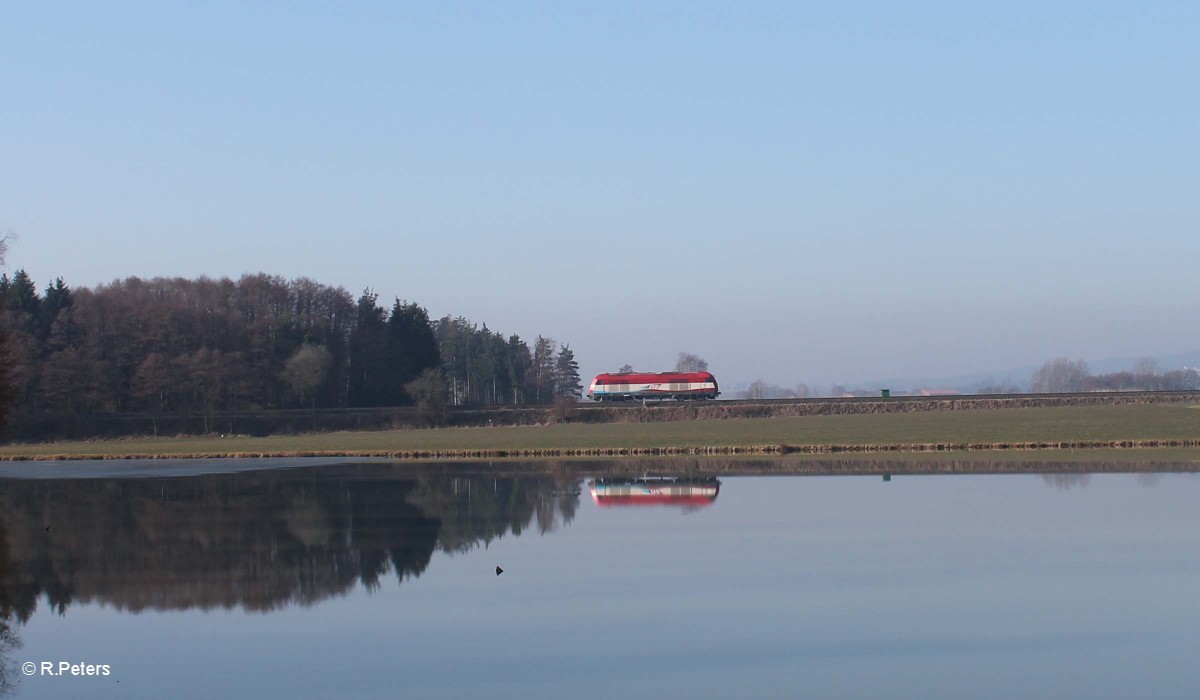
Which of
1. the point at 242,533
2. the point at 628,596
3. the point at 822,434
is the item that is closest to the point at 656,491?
the point at 242,533

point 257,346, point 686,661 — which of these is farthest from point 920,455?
point 257,346

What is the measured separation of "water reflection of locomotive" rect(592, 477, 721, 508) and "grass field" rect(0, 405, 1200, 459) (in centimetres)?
1465

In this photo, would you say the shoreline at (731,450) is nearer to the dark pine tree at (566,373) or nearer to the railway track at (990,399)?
the railway track at (990,399)

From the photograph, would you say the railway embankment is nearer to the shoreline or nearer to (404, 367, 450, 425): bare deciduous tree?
(404, 367, 450, 425): bare deciduous tree

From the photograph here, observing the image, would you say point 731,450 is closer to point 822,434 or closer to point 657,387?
point 822,434

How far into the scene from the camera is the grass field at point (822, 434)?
4953 cm

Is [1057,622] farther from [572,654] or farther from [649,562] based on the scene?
[649,562]

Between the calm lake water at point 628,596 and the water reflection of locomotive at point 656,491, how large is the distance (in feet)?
0.88

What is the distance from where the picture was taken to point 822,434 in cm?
5444

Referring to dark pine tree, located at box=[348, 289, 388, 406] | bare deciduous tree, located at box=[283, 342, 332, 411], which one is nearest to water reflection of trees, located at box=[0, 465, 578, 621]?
bare deciduous tree, located at box=[283, 342, 332, 411]

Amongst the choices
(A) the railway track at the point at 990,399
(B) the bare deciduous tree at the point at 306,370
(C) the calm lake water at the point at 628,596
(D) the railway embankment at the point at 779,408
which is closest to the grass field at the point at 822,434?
(D) the railway embankment at the point at 779,408

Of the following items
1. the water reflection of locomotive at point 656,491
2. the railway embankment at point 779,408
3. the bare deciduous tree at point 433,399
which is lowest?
the water reflection of locomotive at point 656,491

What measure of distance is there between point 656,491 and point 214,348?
71369mm

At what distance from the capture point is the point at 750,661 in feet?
39.9
